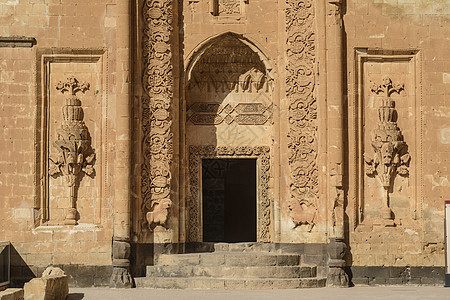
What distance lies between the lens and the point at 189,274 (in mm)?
15891

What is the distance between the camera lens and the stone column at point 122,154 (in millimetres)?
16062

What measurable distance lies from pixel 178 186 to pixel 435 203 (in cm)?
486

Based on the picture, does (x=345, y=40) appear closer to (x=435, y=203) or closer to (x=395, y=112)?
(x=395, y=112)

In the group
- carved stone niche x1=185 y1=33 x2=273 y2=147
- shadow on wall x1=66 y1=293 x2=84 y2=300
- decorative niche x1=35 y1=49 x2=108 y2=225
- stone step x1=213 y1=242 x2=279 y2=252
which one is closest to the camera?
shadow on wall x1=66 y1=293 x2=84 y2=300

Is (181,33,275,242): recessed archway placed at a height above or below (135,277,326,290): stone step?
above

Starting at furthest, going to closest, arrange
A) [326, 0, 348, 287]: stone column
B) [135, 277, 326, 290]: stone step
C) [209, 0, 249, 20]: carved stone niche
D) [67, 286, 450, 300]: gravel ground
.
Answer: [209, 0, 249, 20]: carved stone niche < [326, 0, 348, 287]: stone column < [135, 277, 326, 290]: stone step < [67, 286, 450, 300]: gravel ground

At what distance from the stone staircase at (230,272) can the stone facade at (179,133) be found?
1.41 ft

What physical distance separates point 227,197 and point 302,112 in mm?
7188

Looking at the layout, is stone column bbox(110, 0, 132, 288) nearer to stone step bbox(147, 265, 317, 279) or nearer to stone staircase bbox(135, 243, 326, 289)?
stone staircase bbox(135, 243, 326, 289)

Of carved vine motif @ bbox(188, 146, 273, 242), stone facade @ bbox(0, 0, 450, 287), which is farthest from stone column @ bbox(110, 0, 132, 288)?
carved vine motif @ bbox(188, 146, 273, 242)

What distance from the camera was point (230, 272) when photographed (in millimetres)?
15711

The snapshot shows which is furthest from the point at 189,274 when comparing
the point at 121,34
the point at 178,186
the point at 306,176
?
the point at 121,34

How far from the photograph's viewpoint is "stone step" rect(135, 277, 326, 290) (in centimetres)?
1534

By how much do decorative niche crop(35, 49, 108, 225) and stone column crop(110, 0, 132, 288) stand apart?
1.51 ft
